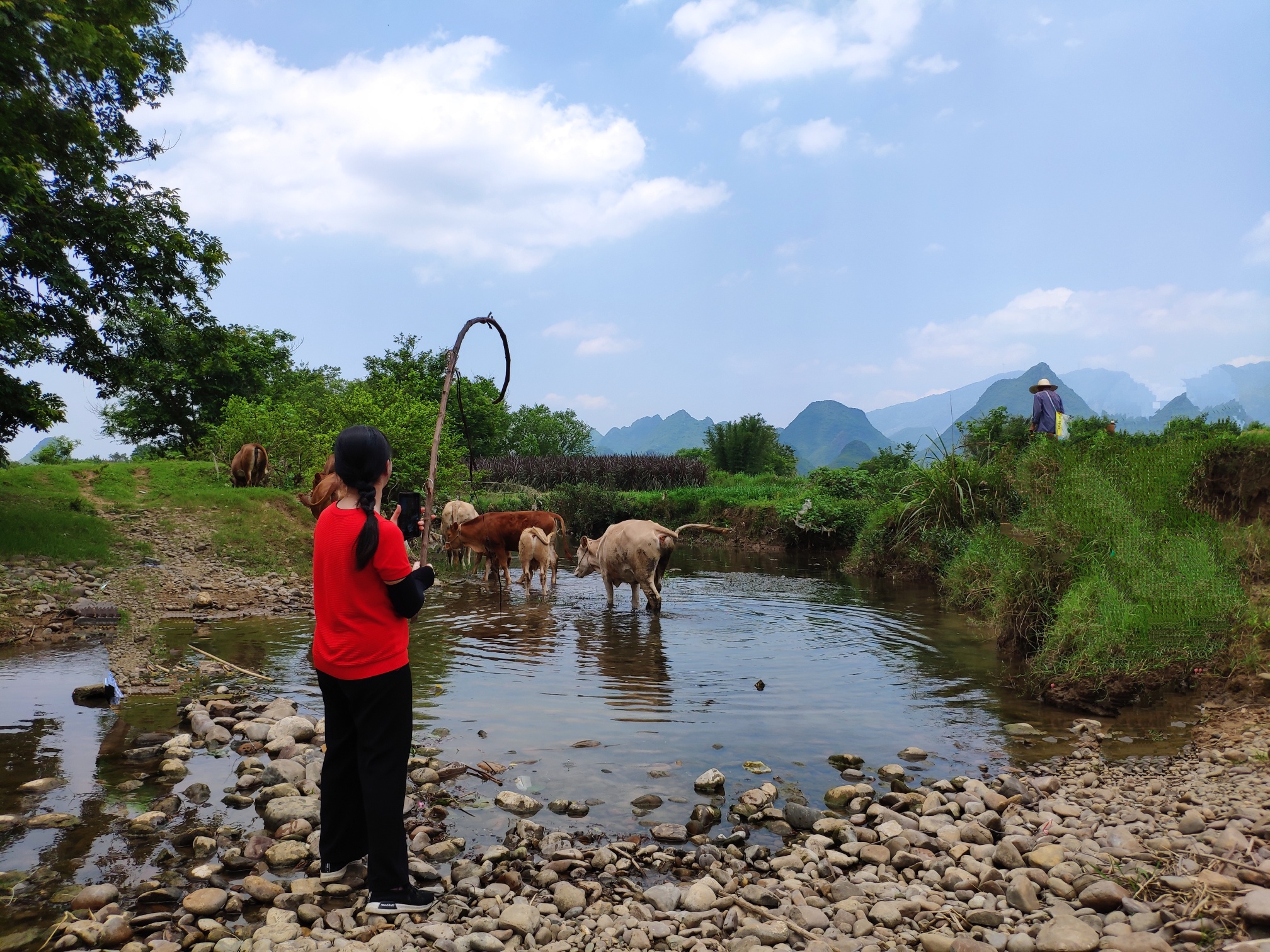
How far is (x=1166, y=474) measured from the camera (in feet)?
33.1

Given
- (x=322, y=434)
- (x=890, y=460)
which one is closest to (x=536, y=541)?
(x=322, y=434)

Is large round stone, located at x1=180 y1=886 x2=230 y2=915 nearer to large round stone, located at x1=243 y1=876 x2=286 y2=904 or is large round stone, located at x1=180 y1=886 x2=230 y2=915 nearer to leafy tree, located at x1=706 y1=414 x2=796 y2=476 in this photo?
large round stone, located at x1=243 y1=876 x2=286 y2=904

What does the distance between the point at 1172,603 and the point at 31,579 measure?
585 inches

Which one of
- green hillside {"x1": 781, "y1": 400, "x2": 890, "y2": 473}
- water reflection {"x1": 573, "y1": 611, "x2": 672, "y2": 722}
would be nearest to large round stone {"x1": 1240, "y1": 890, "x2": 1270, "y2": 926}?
water reflection {"x1": 573, "y1": 611, "x2": 672, "y2": 722}

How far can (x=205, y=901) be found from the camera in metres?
3.97

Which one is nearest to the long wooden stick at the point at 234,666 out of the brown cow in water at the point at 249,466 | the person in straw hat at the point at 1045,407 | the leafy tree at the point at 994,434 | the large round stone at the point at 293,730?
the large round stone at the point at 293,730

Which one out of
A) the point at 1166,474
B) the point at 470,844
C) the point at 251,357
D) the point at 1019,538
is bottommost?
the point at 470,844

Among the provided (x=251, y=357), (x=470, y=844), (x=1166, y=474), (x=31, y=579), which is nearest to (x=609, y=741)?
(x=470, y=844)

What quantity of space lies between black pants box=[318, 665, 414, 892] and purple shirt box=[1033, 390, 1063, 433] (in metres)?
15.4

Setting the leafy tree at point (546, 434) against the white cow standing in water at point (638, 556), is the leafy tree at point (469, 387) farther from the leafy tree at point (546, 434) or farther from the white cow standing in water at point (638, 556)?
the white cow standing in water at point (638, 556)

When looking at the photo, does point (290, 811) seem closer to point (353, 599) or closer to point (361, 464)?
point (353, 599)

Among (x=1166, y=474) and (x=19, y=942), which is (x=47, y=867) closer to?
(x=19, y=942)

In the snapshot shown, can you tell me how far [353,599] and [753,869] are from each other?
2.82 metres

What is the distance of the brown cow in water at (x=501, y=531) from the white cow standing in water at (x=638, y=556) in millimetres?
2406
